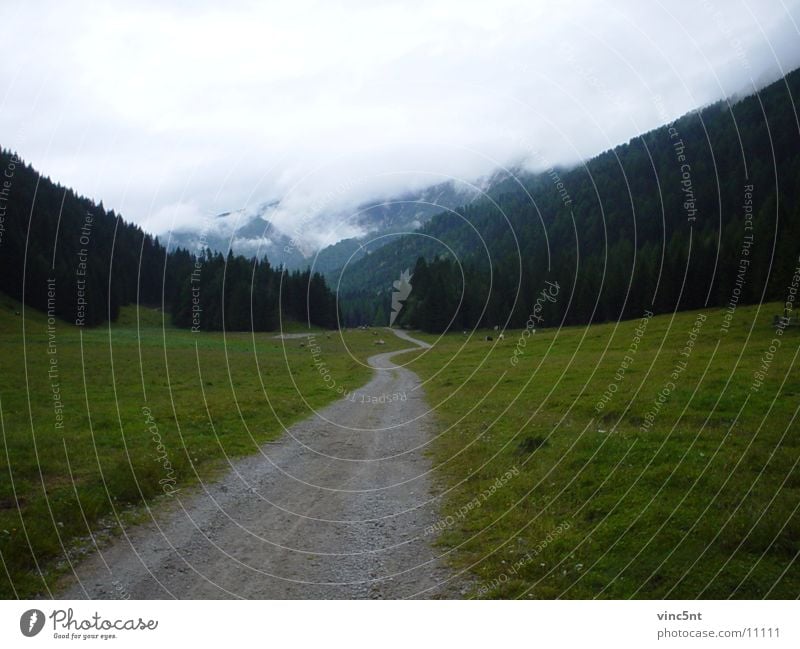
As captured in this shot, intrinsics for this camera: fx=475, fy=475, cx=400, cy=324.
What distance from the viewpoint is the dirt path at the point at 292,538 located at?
829 cm

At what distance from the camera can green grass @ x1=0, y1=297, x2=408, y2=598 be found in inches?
398

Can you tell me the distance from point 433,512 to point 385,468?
4348 mm

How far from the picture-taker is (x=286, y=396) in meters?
29.4

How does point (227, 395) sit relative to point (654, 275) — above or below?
below

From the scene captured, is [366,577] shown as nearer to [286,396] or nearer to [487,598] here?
[487,598]

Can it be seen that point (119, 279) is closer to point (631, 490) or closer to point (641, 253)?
point (631, 490)

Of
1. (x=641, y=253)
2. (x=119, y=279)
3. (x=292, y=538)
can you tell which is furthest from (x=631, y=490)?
(x=119, y=279)

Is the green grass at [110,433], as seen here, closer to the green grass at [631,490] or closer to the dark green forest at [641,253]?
the green grass at [631,490]

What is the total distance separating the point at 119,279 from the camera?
10688cm

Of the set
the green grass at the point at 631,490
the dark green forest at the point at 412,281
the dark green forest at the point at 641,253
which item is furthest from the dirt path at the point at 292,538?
the dark green forest at the point at 412,281

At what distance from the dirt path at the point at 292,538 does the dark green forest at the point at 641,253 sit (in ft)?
32.5

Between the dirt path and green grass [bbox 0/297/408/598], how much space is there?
1.04m

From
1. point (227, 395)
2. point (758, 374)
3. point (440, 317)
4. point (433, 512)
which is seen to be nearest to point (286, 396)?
point (227, 395)
